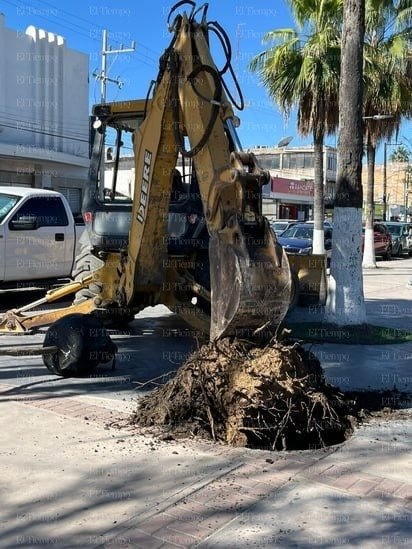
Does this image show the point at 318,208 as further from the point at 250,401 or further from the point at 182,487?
the point at 182,487

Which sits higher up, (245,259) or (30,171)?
(30,171)

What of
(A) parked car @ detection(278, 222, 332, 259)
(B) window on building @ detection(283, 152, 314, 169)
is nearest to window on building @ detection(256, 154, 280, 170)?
(B) window on building @ detection(283, 152, 314, 169)

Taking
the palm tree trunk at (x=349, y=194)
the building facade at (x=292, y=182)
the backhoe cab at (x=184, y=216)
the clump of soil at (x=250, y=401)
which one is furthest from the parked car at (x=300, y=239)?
the clump of soil at (x=250, y=401)

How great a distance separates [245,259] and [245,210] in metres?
0.43

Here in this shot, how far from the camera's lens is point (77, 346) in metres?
7.13

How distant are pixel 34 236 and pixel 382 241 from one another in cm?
2372

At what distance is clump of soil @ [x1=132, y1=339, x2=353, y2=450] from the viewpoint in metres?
5.38

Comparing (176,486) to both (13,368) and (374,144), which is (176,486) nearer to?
(13,368)

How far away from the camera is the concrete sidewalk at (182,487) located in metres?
3.88

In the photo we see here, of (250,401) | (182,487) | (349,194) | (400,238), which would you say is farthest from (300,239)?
(182,487)

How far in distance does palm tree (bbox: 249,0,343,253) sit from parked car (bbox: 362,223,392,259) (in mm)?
12063

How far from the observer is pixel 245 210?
5430mm

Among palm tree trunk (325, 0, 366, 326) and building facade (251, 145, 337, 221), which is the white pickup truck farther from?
building facade (251, 145, 337, 221)

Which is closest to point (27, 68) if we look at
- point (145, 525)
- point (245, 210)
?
point (245, 210)
